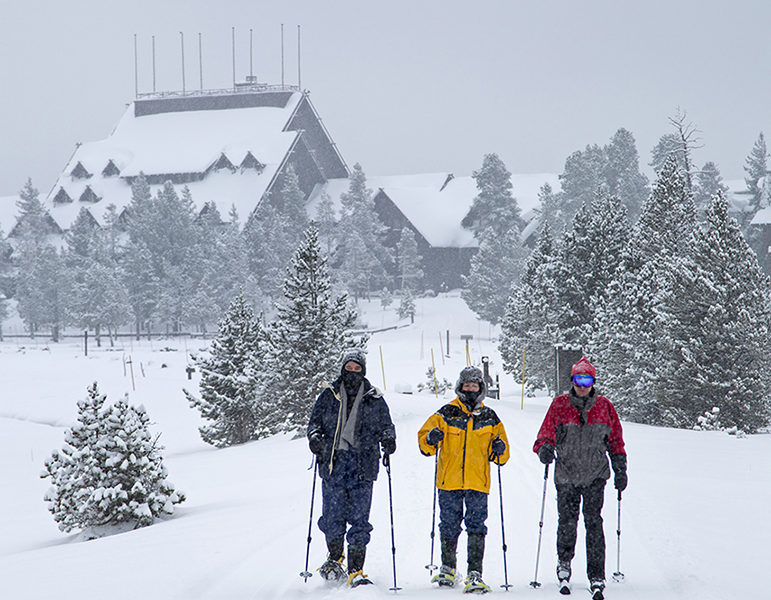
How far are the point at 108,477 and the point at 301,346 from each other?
36.3ft

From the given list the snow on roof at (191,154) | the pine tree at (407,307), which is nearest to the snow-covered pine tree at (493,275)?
the pine tree at (407,307)

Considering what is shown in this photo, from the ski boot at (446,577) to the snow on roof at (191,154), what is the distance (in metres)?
75.1

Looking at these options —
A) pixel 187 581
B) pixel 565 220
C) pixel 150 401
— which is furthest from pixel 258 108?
pixel 187 581

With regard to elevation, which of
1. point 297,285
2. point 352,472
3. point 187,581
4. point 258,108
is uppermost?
point 258,108

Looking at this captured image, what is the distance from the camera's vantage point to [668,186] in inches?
1100

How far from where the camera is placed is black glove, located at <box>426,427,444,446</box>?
6824mm

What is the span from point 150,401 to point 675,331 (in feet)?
81.1

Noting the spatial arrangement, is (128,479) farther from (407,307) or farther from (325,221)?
(325,221)

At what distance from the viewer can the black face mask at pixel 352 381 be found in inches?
281

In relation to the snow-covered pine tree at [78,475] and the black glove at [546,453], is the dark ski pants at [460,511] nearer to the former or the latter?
the black glove at [546,453]

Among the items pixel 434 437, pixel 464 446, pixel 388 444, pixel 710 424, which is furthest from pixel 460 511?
pixel 710 424

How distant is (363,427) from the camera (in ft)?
23.4

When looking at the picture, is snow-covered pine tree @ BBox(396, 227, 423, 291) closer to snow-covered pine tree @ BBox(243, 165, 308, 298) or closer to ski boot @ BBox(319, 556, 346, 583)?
snow-covered pine tree @ BBox(243, 165, 308, 298)

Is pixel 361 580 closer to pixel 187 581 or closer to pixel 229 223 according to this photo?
pixel 187 581
